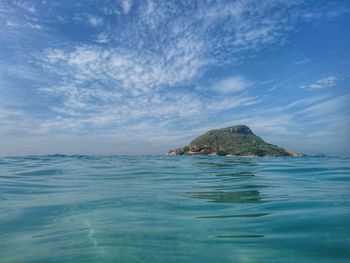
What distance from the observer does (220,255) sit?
4.67 meters

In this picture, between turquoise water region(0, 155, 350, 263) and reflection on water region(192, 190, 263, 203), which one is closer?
turquoise water region(0, 155, 350, 263)

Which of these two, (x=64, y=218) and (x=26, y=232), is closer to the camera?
(x=26, y=232)

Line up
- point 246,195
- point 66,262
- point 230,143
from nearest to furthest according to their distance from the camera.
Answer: point 66,262, point 246,195, point 230,143

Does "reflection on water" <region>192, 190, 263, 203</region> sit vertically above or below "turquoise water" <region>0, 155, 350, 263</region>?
above

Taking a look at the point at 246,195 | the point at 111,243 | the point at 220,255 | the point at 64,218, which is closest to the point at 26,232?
the point at 64,218

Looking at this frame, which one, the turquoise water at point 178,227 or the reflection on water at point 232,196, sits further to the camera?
the reflection on water at point 232,196

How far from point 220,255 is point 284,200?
15.6ft

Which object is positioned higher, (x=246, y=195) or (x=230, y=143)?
(x=230, y=143)

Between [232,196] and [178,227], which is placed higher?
[232,196]

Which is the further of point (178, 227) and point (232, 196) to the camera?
point (232, 196)

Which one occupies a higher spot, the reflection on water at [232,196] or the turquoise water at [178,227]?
the reflection on water at [232,196]

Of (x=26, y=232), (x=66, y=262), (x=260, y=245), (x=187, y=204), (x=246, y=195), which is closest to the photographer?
(x=66, y=262)

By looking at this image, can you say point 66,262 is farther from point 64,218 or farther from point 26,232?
point 64,218

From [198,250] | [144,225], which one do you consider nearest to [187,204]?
[144,225]
